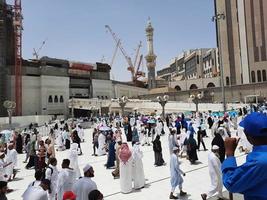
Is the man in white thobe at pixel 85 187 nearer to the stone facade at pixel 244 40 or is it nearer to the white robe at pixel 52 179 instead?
the white robe at pixel 52 179

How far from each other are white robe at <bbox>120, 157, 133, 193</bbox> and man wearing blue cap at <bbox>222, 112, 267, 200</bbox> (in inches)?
259

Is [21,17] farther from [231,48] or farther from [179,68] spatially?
[179,68]

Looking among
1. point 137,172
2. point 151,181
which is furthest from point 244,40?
point 137,172

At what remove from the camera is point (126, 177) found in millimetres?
8297

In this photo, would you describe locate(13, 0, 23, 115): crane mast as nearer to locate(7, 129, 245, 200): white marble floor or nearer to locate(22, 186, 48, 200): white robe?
locate(7, 129, 245, 200): white marble floor

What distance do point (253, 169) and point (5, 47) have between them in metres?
59.7

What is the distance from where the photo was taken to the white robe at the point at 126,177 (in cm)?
823

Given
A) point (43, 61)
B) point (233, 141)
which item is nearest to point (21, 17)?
point (43, 61)

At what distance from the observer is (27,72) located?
195ft

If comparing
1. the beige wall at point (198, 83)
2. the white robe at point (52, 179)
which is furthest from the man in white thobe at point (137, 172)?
the beige wall at point (198, 83)

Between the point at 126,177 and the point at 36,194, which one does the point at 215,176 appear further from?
the point at 36,194

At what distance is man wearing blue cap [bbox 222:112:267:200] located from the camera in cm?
173

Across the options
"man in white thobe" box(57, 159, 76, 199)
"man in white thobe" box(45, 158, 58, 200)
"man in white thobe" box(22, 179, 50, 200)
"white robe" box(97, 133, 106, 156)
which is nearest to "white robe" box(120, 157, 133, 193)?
"man in white thobe" box(45, 158, 58, 200)

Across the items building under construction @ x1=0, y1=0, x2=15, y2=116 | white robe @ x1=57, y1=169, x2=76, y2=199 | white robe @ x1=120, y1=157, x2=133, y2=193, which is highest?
building under construction @ x1=0, y1=0, x2=15, y2=116
